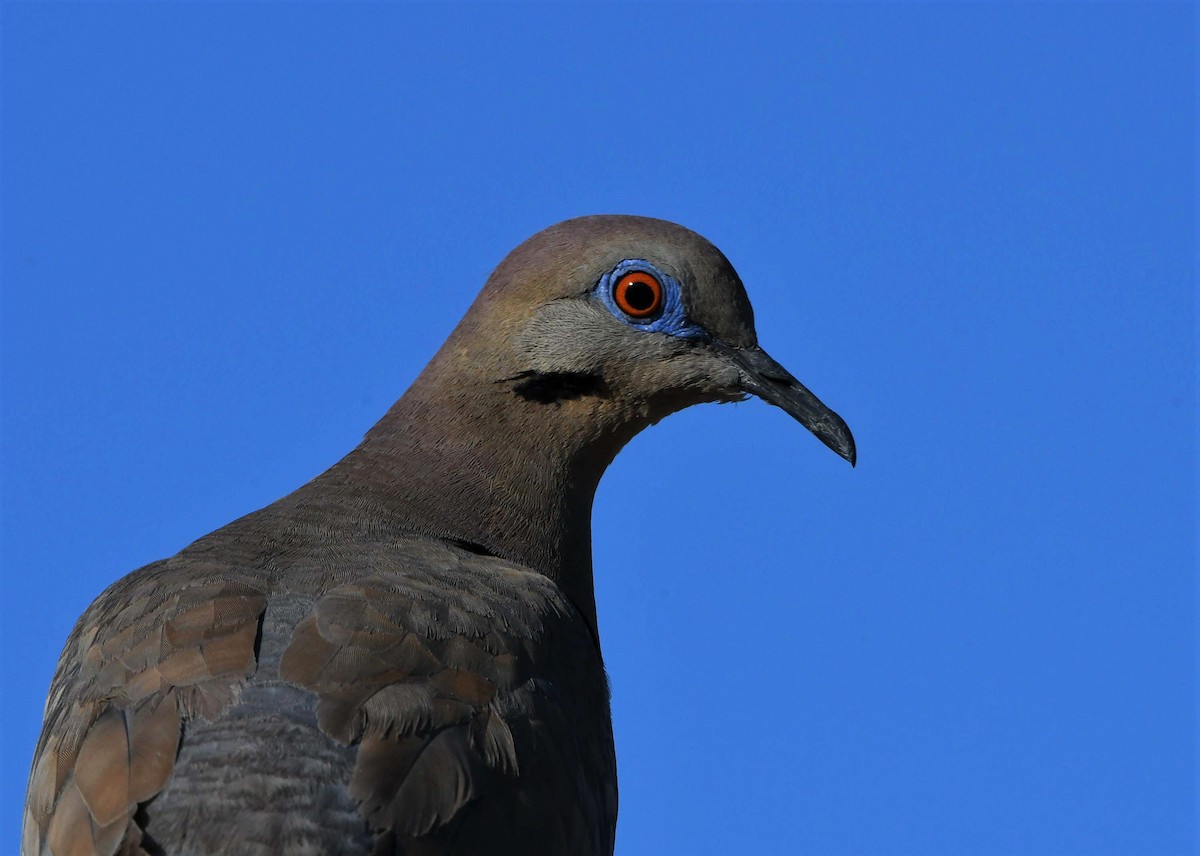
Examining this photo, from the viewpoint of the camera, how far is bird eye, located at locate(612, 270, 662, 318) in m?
7.81

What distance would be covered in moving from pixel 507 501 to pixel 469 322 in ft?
2.67

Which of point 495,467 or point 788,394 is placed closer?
point 495,467

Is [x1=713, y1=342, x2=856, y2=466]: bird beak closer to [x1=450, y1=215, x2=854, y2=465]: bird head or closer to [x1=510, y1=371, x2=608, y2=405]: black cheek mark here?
[x1=450, y1=215, x2=854, y2=465]: bird head

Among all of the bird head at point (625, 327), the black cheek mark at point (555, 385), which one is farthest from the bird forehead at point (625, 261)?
the black cheek mark at point (555, 385)

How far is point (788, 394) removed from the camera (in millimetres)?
7945

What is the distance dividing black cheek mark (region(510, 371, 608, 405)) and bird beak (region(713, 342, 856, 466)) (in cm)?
55

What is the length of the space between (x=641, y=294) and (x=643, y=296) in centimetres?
1

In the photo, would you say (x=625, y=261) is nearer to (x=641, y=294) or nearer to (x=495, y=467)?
(x=641, y=294)

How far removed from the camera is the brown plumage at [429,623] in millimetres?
5324

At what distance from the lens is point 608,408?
786 centimetres

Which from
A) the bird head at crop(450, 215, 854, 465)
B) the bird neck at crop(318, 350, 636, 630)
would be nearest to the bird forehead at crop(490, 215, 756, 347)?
the bird head at crop(450, 215, 854, 465)

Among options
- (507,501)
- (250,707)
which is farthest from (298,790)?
(507,501)

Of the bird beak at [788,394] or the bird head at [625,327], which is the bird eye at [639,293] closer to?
the bird head at [625,327]

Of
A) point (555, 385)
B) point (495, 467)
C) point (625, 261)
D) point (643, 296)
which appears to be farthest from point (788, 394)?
point (495, 467)
